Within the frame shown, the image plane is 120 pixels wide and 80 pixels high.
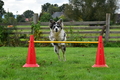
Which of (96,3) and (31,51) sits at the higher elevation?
(96,3)

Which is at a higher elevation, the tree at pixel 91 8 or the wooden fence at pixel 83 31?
the tree at pixel 91 8

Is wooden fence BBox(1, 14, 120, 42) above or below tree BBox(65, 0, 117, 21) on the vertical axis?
below

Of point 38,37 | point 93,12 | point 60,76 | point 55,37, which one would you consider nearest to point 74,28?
point 38,37

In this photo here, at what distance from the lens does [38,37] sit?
14.3m

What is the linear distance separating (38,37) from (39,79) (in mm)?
9576

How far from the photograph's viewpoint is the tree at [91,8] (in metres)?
50.0

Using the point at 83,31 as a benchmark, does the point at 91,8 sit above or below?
above

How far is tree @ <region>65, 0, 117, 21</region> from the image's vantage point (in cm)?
5000

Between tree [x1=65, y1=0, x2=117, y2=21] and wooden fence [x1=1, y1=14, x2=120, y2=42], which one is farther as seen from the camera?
tree [x1=65, y1=0, x2=117, y2=21]

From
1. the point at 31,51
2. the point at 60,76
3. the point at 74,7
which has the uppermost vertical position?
the point at 74,7

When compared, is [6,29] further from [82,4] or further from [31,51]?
[82,4]

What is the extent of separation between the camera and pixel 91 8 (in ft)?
166

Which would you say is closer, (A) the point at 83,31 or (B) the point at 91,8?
(A) the point at 83,31

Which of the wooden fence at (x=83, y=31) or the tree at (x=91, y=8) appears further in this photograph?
the tree at (x=91, y=8)
